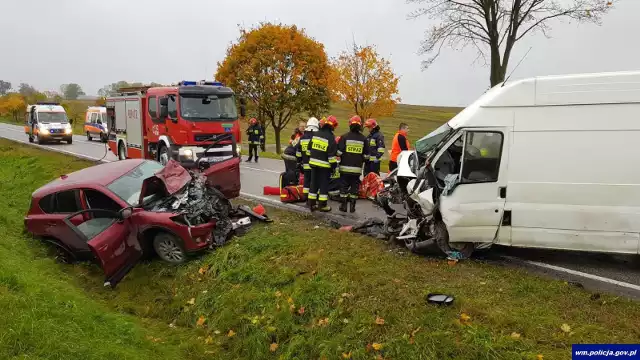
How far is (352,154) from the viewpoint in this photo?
26.1 feet

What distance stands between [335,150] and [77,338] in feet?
16.4

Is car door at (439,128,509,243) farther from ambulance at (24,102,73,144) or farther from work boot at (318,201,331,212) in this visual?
ambulance at (24,102,73,144)

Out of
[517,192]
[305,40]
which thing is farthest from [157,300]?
[305,40]

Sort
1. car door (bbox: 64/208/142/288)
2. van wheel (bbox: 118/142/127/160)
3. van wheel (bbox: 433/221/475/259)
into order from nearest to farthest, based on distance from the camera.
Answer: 1. van wheel (bbox: 433/221/475/259)
2. car door (bbox: 64/208/142/288)
3. van wheel (bbox: 118/142/127/160)

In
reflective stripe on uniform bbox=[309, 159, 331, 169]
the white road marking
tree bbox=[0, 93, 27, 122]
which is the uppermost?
tree bbox=[0, 93, 27, 122]

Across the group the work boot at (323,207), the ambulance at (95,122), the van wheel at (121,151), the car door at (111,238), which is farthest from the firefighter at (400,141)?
Result: the ambulance at (95,122)

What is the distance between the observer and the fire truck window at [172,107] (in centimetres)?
1197

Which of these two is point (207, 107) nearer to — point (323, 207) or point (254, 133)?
point (254, 133)

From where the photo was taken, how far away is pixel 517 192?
5.34m

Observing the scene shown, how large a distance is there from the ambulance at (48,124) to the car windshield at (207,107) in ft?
51.4

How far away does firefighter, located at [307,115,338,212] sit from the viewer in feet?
25.9

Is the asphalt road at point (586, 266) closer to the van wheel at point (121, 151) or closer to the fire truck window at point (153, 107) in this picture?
the fire truck window at point (153, 107)

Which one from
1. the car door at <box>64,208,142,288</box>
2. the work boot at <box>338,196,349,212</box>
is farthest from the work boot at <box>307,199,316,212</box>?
the car door at <box>64,208,142,288</box>

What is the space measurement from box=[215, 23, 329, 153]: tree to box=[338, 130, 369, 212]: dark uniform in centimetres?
1410
